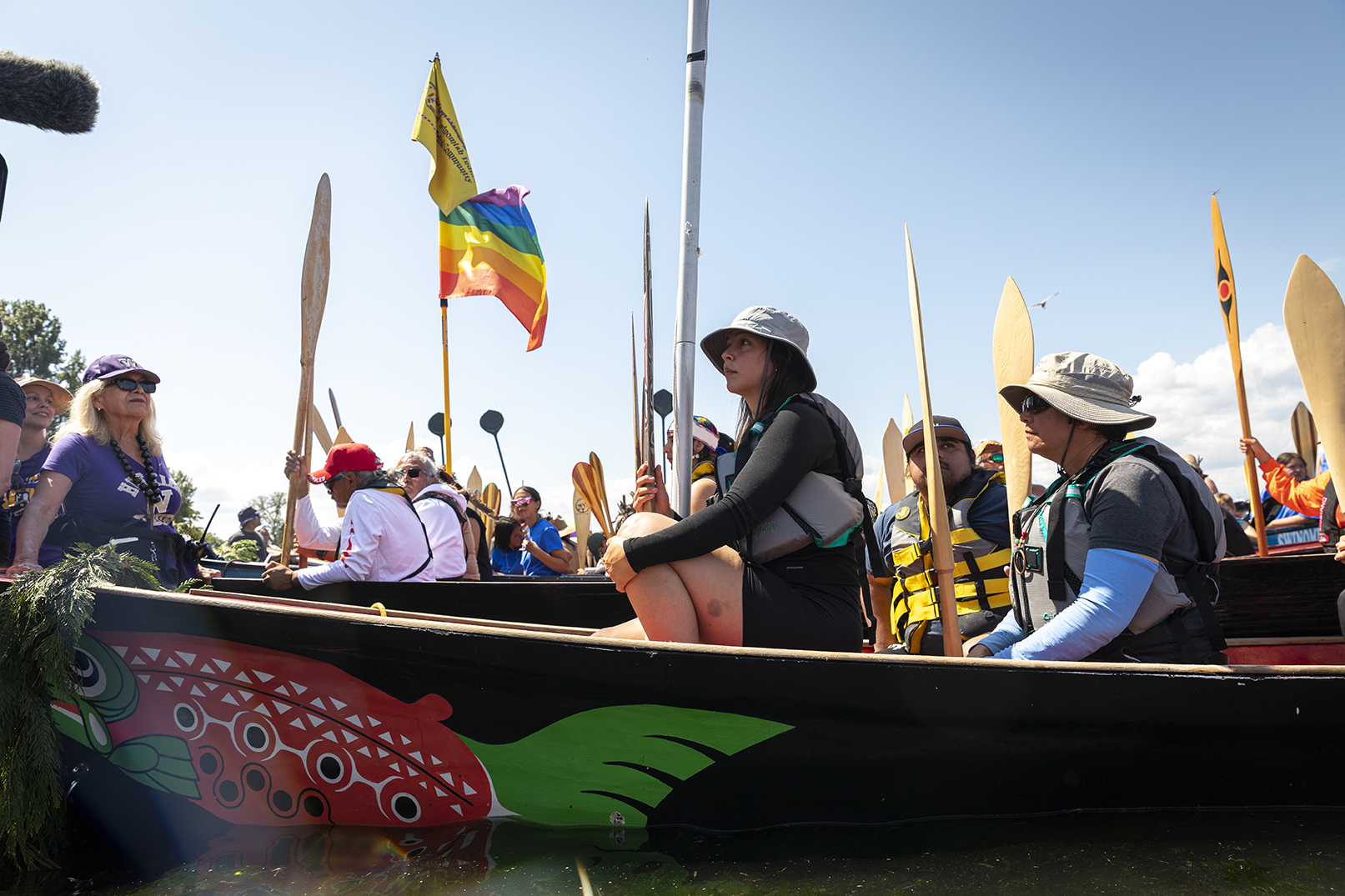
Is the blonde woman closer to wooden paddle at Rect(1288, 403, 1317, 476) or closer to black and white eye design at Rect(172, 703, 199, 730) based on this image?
black and white eye design at Rect(172, 703, 199, 730)

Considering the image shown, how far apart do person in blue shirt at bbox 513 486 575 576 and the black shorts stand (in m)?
6.40

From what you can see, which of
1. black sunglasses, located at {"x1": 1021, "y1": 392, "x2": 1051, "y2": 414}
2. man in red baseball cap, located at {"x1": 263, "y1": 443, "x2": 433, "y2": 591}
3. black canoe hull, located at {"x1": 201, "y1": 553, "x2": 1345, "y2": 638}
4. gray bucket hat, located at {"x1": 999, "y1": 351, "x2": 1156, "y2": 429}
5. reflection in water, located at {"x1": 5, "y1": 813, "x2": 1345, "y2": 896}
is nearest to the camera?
reflection in water, located at {"x1": 5, "y1": 813, "x2": 1345, "y2": 896}

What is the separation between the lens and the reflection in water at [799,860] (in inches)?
68.9

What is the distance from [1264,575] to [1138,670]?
258cm

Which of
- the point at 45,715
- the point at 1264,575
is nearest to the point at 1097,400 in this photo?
the point at 1264,575

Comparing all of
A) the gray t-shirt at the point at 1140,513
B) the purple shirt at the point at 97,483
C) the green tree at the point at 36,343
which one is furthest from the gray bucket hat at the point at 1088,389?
the green tree at the point at 36,343

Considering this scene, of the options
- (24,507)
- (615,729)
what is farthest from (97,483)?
(615,729)

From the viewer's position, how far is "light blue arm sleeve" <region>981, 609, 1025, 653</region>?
2.49 meters

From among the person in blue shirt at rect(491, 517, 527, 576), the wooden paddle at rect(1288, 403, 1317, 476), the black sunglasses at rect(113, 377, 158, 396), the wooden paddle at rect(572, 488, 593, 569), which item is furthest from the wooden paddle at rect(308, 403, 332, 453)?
the wooden paddle at rect(1288, 403, 1317, 476)

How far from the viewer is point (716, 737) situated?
1998 mm

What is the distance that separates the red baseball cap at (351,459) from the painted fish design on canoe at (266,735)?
6.81 feet

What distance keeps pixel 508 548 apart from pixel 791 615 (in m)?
6.82

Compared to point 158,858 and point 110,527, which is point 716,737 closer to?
point 158,858

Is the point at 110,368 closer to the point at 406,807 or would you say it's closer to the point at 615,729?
the point at 406,807
